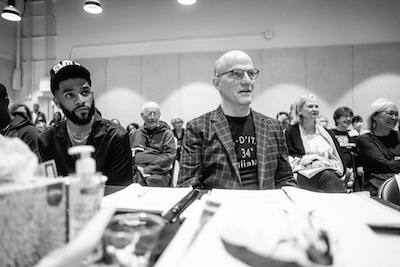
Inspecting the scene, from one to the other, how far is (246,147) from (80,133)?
3.13 feet

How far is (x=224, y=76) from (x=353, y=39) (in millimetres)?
5903

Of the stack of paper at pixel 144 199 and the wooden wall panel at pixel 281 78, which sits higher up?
the wooden wall panel at pixel 281 78

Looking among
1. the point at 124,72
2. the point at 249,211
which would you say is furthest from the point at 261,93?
the point at 249,211

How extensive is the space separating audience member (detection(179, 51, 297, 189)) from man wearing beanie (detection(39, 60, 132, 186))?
0.35 m

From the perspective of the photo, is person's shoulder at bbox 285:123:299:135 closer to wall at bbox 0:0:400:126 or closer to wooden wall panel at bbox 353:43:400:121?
wall at bbox 0:0:400:126

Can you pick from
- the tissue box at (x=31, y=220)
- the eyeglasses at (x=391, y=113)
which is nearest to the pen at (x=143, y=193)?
the tissue box at (x=31, y=220)

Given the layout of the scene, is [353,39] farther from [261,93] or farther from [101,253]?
[101,253]

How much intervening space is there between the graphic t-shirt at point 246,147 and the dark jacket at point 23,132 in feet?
6.24

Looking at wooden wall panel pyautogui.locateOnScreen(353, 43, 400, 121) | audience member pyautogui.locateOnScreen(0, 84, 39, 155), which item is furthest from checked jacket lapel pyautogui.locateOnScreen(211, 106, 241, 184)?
wooden wall panel pyautogui.locateOnScreen(353, 43, 400, 121)

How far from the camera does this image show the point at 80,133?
59.1 inches

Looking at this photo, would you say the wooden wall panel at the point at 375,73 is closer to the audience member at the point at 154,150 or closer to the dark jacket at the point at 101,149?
the audience member at the point at 154,150

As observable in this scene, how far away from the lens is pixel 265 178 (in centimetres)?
145

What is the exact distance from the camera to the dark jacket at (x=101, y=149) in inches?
55.0

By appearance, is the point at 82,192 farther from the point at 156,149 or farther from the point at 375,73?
the point at 375,73
